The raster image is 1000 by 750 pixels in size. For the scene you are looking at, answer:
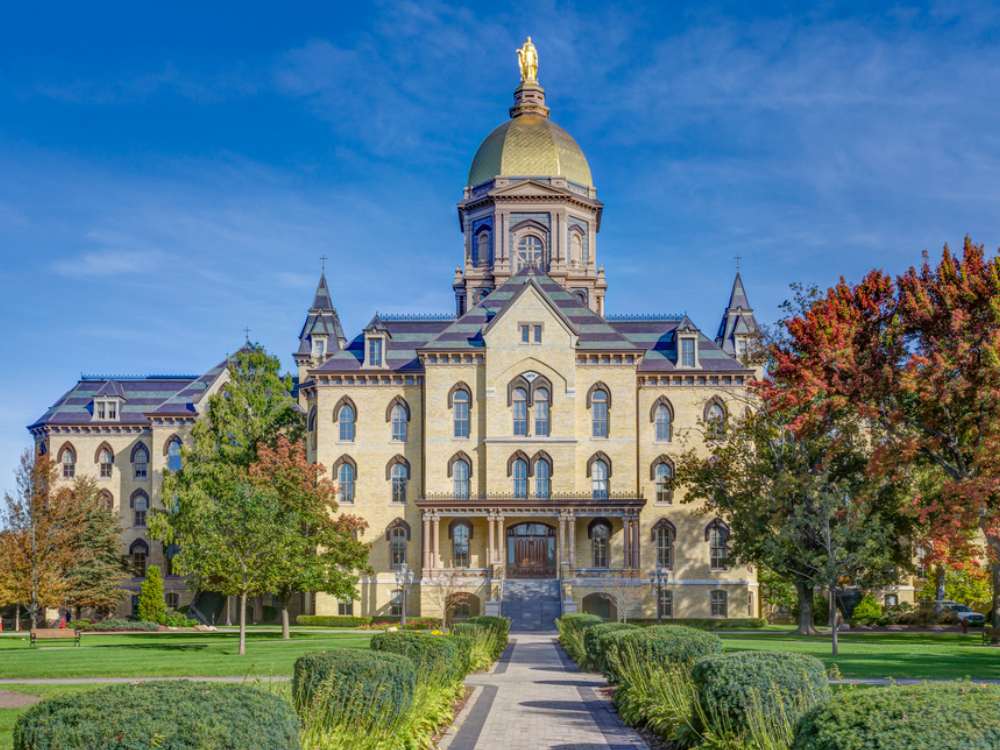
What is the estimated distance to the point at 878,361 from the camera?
29484 mm

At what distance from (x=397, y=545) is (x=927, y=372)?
38516 millimetres

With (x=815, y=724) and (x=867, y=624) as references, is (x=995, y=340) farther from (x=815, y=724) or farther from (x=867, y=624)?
(x=867, y=624)

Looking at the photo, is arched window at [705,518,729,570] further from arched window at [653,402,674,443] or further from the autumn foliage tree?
the autumn foliage tree

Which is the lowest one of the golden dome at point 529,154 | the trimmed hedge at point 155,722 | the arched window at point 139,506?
the trimmed hedge at point 155,722

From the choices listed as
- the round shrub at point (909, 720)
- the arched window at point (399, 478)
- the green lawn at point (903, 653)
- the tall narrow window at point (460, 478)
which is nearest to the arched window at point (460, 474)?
the tall narrow window at point (460, 478)

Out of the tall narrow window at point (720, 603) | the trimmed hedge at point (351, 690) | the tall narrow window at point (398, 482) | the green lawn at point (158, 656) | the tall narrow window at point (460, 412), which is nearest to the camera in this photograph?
the trimmed hedge at point (351, 690)

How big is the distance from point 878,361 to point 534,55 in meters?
55.3

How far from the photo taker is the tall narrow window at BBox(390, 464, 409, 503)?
62.3 m

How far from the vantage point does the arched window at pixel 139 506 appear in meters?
73.0

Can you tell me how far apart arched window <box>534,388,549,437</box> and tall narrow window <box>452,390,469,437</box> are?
377 cm

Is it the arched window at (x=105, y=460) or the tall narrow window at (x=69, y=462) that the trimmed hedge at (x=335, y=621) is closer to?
the arched window at (x=105, y=460)

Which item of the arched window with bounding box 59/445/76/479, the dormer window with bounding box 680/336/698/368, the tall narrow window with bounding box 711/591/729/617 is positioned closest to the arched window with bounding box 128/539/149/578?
the arched window with bounding box 59/445/76/479

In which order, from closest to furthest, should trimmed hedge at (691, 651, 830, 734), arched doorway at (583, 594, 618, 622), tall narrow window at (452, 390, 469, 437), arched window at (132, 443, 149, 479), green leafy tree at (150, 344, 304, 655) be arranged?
1. trimmed hedge at (691, 651, 830, 734)
2. green leafy tree at (150, 344, 304, 655)
3. arched doorway at (583, 594, 618, 622)
4. tall narrow window at (452, 390, 469, 437)
5. arched window at (132, 443, 149, 479)

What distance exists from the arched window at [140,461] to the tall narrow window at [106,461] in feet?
4.61
